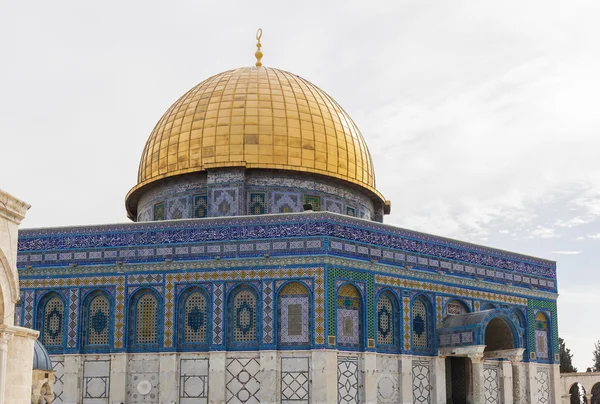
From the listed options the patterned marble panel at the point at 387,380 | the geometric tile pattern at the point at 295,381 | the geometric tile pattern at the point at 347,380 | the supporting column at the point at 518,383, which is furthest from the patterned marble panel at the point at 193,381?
the supporting column at the point at 518,383

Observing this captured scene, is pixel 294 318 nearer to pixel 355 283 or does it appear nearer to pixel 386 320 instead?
pixel 355 283

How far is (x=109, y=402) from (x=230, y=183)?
20.6 ft

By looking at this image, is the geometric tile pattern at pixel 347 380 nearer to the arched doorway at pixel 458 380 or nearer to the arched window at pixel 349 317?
the arched window at pixel 349 317

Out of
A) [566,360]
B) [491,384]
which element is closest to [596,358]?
[566,360]

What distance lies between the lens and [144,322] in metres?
19.6

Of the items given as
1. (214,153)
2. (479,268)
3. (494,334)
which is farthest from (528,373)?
(214,153)

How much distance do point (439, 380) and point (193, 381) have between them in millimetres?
5753

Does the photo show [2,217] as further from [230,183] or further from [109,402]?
[230,183]

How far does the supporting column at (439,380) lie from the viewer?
20.2m

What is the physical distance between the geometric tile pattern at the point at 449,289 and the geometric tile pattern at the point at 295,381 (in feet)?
8.77

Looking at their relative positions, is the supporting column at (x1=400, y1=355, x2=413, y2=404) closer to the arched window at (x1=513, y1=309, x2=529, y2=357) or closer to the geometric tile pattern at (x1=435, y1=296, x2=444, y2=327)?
the geometric tile pattern at (x1=435, y1=296, x2=444, y2=327)

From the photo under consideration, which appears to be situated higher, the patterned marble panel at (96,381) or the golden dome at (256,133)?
the golden dome at (256,133)

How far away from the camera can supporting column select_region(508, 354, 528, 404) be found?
867 inches

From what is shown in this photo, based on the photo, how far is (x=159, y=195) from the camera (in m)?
23.7
